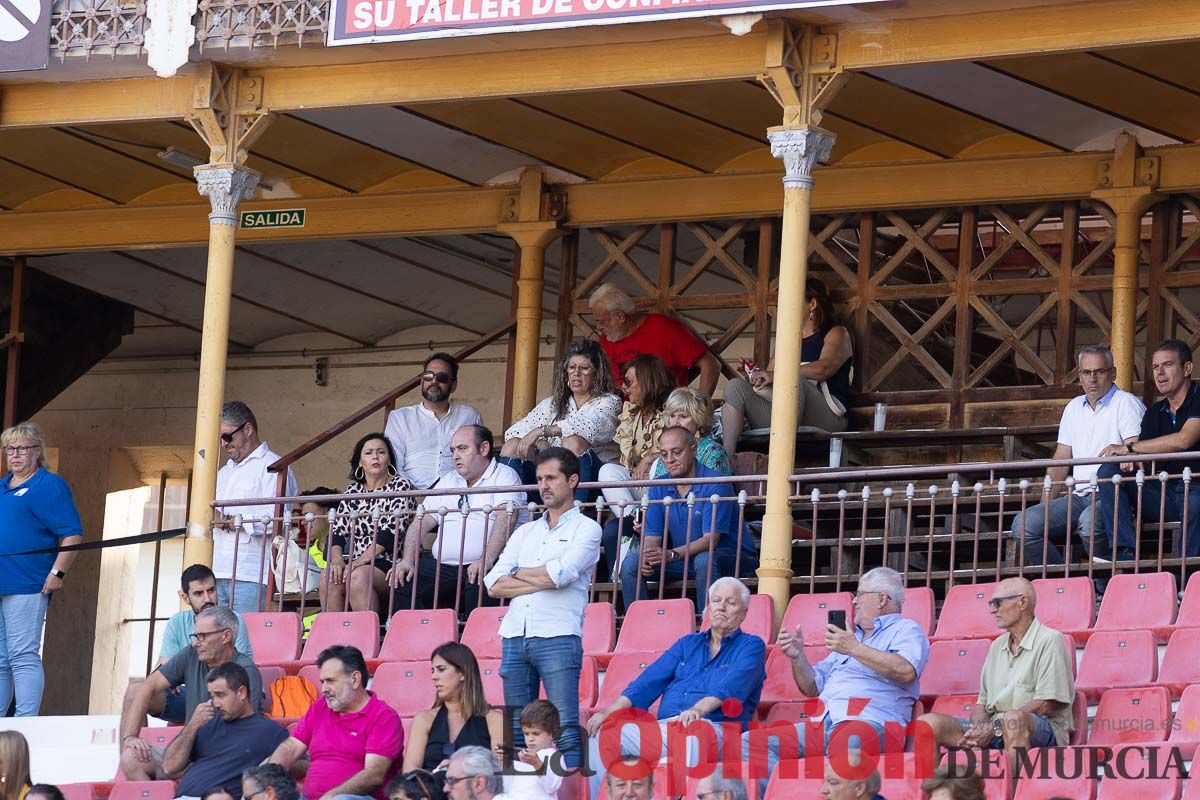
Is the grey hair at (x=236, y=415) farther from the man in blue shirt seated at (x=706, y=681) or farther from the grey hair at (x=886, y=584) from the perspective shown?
the grey hair at (x=886, y=584)

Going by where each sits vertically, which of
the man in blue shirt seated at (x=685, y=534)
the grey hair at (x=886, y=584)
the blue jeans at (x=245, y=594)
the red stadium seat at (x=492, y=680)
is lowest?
the red stadium seat at (x=492, y=680)

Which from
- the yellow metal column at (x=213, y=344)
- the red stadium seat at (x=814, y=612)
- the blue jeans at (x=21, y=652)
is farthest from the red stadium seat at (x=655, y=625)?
the blue jeans at (x=21, y=652)

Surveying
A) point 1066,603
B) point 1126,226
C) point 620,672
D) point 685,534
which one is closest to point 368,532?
point 685,534

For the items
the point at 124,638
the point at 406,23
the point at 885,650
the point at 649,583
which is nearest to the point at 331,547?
the point at 649,583

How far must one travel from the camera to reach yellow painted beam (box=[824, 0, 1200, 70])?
10508 millimetres

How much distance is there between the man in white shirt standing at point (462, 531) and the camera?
11.7 metres

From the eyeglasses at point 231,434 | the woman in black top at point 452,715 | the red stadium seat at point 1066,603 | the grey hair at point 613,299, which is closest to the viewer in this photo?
the woman in black top at point 452,715

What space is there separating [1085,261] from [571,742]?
5443 mm

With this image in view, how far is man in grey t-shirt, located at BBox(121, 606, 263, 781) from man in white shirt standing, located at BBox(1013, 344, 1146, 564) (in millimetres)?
3781

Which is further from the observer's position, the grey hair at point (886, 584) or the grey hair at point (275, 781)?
the grey hair at point (886, 584)

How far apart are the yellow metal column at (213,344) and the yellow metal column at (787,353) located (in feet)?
10.2

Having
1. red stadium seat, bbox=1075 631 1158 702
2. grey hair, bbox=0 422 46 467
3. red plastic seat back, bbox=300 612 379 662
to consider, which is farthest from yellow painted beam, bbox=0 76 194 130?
red stadium seat, bbox=1075 631 1158 702

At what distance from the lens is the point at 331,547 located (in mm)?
12156

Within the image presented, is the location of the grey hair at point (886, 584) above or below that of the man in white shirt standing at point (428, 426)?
below
